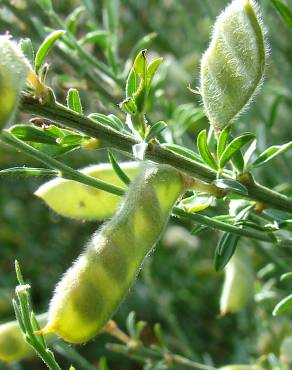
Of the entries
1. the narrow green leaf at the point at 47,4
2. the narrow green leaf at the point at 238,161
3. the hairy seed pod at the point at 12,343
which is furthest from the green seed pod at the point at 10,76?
the narrow green leaf at the point at 47,4

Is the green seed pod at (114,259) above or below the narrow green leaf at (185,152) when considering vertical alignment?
below

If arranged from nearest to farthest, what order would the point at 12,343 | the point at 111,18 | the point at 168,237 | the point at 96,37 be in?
the point at 12,343
the point at 96,37
the point at 111,18
the point at 168,237

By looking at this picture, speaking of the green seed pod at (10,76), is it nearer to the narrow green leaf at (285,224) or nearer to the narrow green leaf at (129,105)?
the narrow green leaf at (129,105)

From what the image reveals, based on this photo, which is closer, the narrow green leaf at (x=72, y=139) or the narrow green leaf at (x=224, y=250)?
the narrow green leaf at (x=72, y=139)

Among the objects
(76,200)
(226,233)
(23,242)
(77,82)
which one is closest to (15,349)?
(76,200)

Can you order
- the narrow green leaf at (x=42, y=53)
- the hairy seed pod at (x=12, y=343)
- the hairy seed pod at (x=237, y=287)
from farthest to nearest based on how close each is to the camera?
the hairy seed pod at (x=237, y=287) < the hairy seed pod at (x=12, y=343) < the narrow green leaf at (x=42, y=53)

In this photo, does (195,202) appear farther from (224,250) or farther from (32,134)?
(32,134)

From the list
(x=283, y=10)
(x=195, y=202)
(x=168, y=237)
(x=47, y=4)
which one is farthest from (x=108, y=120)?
(x=168, y=237)
